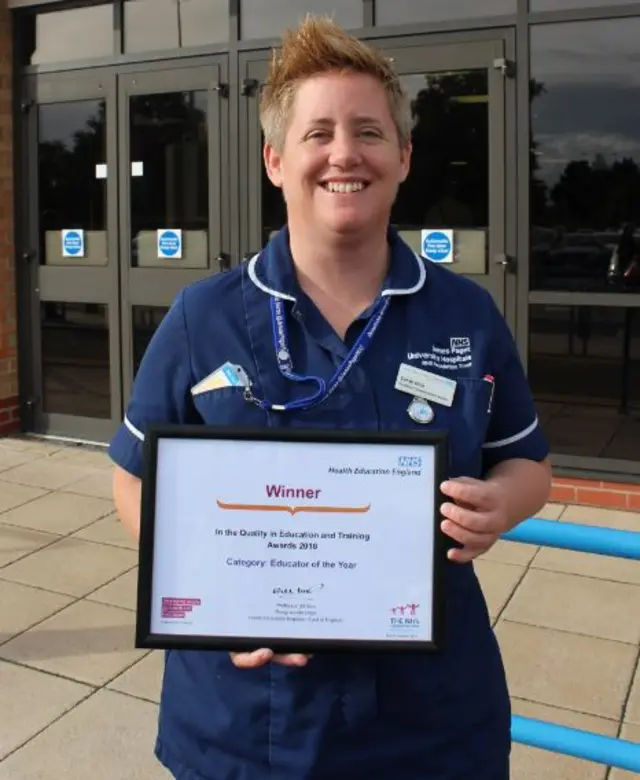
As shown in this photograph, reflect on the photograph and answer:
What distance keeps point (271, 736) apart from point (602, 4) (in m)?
4.96

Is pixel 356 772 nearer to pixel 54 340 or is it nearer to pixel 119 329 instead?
pixel 119 329

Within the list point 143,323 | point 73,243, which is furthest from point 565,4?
point 73,243

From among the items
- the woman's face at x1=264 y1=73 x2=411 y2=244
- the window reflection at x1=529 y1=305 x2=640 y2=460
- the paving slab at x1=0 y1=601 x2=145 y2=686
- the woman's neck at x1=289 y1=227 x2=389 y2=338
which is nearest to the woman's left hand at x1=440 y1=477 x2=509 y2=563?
the woman's neck at x1=289 y1=227 x2=389 y2=338

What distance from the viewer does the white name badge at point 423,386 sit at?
156 centimetres

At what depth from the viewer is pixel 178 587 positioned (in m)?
1.51

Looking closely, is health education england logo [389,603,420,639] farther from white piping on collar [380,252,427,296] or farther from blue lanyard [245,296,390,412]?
white piping on collar [380,252,427,296]

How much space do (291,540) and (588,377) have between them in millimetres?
4418

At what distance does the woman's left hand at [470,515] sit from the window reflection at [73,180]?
5931mm

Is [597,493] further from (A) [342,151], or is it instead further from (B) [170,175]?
(A) [342,151]

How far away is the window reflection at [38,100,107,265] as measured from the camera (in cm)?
695

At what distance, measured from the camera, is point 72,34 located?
23.0 ft

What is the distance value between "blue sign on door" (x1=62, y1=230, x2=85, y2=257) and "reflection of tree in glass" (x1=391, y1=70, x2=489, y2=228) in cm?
268

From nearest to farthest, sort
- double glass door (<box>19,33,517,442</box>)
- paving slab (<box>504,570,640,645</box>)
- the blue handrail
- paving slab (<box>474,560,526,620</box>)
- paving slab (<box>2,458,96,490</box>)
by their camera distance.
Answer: the blue handrail, paving slab (<box>504,570,640,645</box>), paving slab (<box>474,560,526,620</box>), double glass door (<box>19,33,517,442</box>), paving slab (<box>2,458,96,490</box>)

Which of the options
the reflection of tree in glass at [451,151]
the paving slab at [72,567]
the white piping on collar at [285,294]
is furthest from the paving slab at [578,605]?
the white piping on collar at [285,294]
